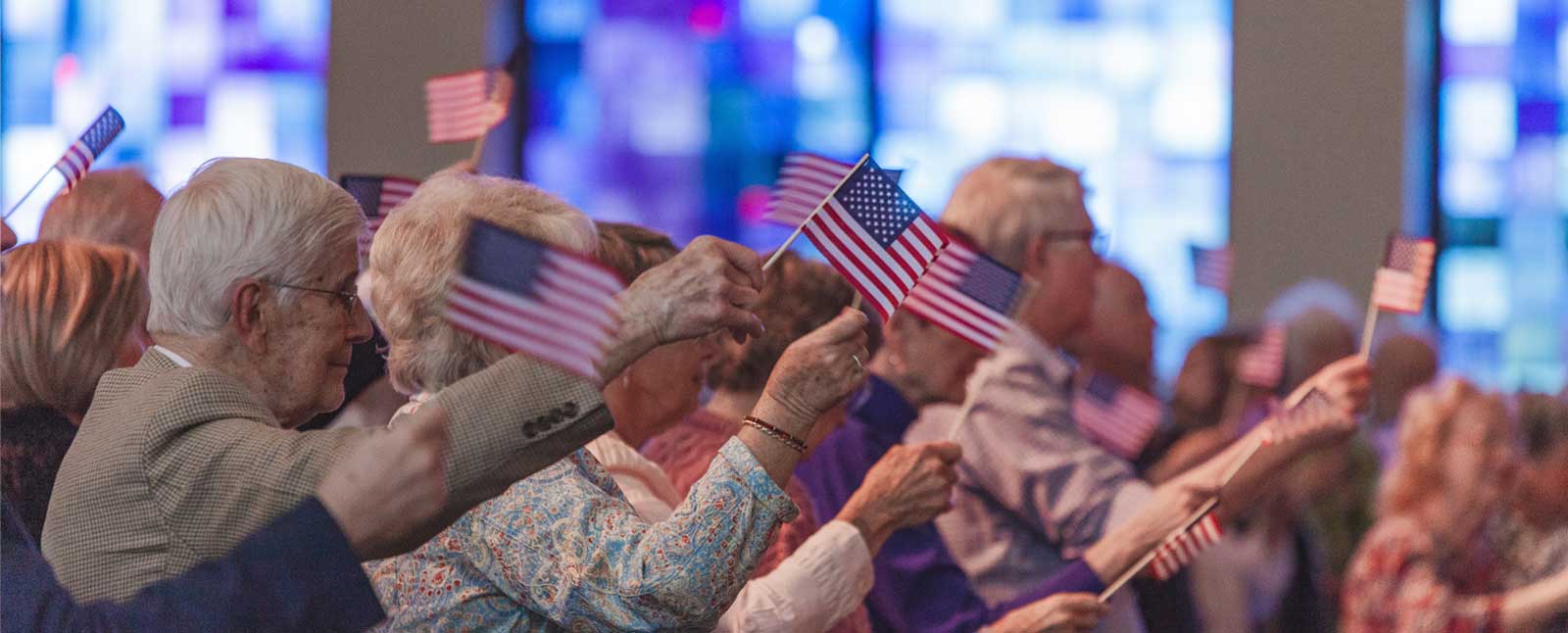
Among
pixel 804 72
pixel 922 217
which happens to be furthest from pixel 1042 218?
pixel 804 72

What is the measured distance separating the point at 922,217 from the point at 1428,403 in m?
3.08

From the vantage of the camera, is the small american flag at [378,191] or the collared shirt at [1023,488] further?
the collared shirt at [1023,488]

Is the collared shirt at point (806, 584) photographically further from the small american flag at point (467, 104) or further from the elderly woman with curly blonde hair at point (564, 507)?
the small american flag at point (467, 104)

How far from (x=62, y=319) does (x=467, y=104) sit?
228 centimetres

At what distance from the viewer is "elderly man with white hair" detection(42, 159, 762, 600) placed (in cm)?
152

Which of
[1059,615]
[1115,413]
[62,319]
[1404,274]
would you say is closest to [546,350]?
[62,319]

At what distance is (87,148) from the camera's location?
306 cm

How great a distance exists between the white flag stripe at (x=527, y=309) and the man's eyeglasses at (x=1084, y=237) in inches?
83.4

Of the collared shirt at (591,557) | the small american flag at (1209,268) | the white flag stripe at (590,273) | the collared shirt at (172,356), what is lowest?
the small american flag at (1209,268)

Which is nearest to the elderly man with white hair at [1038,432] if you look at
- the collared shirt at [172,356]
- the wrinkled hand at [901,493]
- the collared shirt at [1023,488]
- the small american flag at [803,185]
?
the collared shirt at [1023,488]

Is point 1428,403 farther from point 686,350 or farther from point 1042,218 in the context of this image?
point 686,350

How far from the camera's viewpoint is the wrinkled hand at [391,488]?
1345mm

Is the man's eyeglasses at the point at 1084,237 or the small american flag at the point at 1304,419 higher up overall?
the man's eyeglasses at the point at 1084,237

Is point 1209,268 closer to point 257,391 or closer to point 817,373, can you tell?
point 817,373
